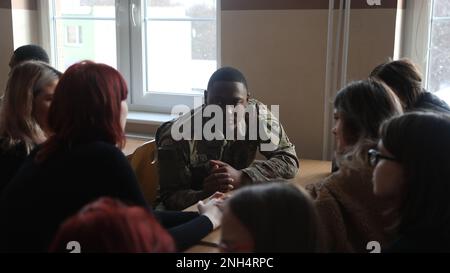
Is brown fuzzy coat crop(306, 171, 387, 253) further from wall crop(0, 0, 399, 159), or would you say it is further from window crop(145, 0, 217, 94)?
window crop(145, 0, 217, 94)

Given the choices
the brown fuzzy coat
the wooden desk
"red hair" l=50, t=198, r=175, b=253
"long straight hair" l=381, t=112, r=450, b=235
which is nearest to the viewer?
"red hair" l=50, t=198, r=175, b=253

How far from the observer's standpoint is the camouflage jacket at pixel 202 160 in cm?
216

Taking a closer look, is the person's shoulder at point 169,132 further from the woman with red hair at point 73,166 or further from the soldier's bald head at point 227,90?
the woman with red hair at point 73,166

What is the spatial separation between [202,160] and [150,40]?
1.47m

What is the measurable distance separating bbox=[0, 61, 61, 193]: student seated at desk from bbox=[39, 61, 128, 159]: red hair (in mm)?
473

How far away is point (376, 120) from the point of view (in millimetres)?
1565

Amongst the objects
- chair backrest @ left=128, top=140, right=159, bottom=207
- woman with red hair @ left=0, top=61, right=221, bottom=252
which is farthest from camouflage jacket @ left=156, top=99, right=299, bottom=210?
woman with red hair @ left=0, top=61, right=221, bottom=252

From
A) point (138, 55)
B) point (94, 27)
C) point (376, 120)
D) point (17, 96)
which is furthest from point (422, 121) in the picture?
point (94, 27)

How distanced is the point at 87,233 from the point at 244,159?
5.27 ft

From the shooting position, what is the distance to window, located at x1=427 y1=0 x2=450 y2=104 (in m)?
2.70

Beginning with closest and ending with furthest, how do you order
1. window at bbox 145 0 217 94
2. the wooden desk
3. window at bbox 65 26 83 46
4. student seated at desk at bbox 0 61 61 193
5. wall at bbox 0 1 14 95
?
1. the wooden desk
2. student seated at desk at bbox 0 61 61 193
3. window at bbox 145 0 217 94
4. wall at bbox 0 1 14 95
5. window at bbox 65 26 83 46

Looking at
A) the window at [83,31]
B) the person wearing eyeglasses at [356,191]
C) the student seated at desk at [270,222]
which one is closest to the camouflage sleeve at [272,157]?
the person wearing eyeglasses at [356,191]

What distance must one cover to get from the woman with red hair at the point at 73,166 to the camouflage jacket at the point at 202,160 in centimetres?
75

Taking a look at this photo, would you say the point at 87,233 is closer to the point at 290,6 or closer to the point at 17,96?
the point at 17,96
